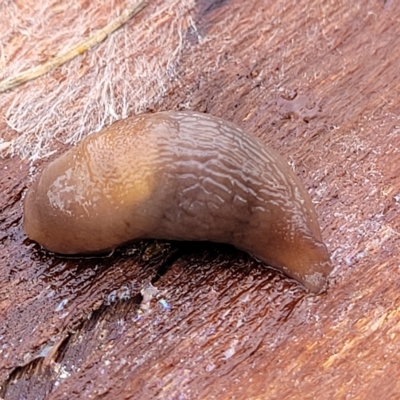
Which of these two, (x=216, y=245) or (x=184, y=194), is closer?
(x=184, y=194)

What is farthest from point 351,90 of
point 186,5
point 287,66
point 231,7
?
point 186,5

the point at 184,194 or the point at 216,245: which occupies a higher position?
the point at 184,194

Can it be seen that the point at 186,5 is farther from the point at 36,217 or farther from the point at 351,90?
the point at 36,217
